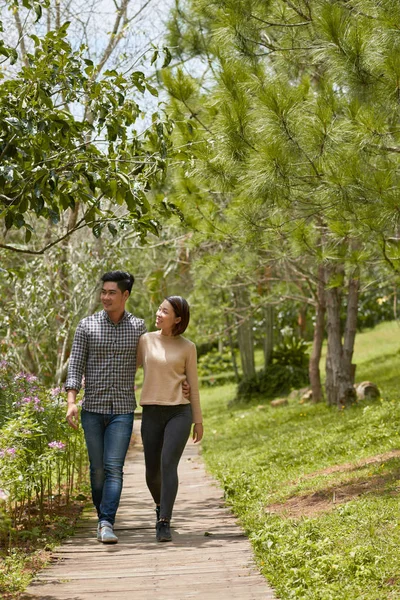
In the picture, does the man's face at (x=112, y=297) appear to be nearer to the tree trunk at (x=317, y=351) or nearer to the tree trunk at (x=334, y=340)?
the tree trunk at (x=334, y=340)

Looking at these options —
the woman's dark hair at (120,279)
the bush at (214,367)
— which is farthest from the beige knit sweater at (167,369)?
the bush at (214,367)

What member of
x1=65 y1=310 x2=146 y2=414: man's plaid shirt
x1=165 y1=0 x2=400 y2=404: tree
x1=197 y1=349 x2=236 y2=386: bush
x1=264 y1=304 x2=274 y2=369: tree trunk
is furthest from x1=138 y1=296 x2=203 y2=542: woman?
x1=197 y1=349 x2=236 y2=386: bush

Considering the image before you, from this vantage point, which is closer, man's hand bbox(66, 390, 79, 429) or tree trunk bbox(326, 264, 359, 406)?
man's hand bbox(66, 390, 79, 429)

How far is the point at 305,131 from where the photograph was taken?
273 inches

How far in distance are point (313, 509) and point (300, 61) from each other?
457cm

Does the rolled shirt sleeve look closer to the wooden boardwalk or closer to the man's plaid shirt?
the man's plaid shirt

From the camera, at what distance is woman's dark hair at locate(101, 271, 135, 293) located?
20.2ft

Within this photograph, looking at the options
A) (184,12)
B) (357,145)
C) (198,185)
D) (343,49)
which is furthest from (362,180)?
(184,12)

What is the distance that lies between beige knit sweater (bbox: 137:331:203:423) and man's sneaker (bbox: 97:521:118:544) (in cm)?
84

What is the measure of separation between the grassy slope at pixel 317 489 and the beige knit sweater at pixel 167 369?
1.05 m

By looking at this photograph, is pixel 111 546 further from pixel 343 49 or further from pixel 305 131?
pixel 343 49

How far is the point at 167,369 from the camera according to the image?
611cm

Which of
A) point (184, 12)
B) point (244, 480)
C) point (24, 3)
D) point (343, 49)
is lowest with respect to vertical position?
point (244, 480)

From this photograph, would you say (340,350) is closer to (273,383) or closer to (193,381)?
(273,383)
